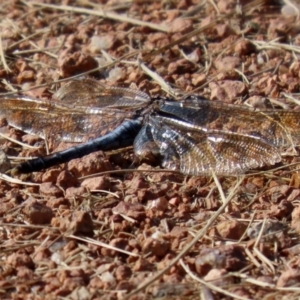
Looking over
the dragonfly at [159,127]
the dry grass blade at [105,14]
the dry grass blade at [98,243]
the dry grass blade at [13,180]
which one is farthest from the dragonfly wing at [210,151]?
the dry grass blade at [105,14]

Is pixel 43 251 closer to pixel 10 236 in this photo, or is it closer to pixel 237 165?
pixel 10 236

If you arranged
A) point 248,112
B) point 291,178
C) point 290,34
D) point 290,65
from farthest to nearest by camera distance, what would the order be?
point 290,34, point 290,65, point 248,112, point 291,178

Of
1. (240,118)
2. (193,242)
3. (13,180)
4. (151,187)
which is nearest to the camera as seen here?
(193,242)

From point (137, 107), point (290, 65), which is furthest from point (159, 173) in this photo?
point (290, 65)

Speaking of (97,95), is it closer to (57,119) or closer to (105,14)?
(57,119)

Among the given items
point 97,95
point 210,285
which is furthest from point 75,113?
point 210,285

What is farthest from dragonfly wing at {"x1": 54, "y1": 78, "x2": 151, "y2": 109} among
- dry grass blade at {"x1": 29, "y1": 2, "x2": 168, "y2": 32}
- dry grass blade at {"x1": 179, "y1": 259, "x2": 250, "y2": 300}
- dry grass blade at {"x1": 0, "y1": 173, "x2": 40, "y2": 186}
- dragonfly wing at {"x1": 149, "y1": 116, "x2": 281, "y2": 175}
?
dry grass blade at {"x1": 179, "y1": 259, "x2": 250, "y2": 300}

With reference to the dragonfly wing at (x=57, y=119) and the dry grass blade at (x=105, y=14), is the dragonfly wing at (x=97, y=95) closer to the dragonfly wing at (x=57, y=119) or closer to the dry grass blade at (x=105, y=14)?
the dragonfly wing at (x=57, y=119)
